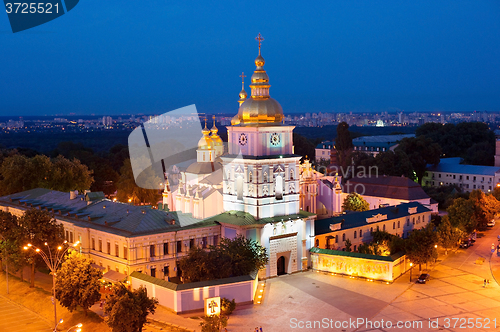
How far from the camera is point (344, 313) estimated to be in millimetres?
34812

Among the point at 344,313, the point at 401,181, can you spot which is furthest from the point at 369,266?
the point at 401,181

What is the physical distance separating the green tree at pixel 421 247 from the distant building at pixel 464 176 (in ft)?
150

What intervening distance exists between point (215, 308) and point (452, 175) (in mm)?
71471

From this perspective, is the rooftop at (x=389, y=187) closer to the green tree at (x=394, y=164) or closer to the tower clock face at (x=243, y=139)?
the green tree at (x=394, y=164)

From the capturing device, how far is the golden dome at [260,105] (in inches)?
1759

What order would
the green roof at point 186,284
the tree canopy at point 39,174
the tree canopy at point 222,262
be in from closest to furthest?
the green roof at point 186,284
the tree canopy at point 222,262
the tree canopy at point 39,174

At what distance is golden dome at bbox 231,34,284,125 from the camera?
1759 inches

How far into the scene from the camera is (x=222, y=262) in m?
37.2

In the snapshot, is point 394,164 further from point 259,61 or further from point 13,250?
point 13,250

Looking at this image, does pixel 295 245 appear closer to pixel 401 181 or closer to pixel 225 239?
pixel 225 239

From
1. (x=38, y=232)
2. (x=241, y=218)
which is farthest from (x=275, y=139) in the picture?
(x=38, y=232)

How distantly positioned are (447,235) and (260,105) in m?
22.0

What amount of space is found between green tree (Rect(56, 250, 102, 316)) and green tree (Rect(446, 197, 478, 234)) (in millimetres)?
37681

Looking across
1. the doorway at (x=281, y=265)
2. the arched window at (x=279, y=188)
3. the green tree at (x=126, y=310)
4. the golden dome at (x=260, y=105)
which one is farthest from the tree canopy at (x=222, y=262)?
the golden dome at (x=260, y=105)
